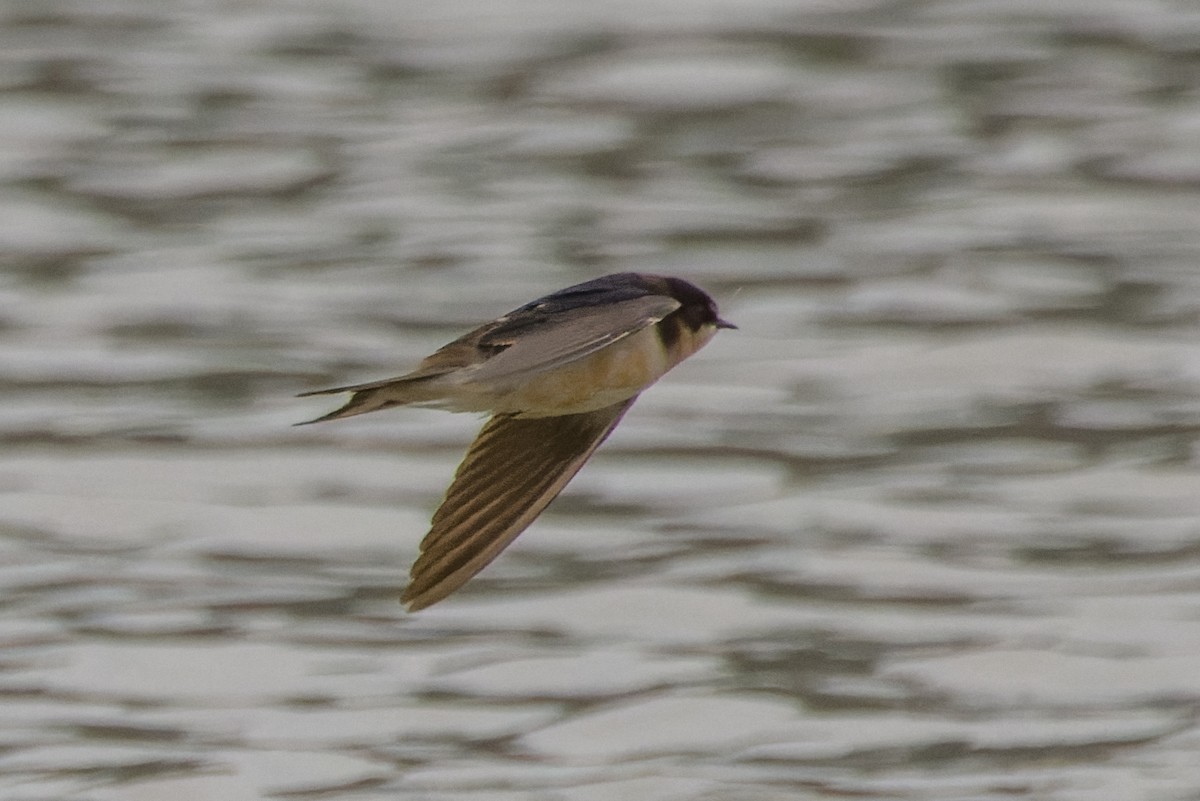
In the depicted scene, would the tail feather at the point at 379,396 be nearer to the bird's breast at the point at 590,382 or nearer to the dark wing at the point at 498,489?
the bird's breast at the point at 590,382

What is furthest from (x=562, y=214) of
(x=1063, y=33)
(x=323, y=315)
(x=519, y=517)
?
(x=519, y=517)

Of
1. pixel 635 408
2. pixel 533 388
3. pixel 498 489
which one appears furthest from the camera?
pixel 635 408

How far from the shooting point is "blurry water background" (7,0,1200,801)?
569 cm

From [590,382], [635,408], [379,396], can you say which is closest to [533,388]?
[590,382]

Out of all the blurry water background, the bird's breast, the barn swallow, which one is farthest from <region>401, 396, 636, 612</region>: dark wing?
the blurry water background

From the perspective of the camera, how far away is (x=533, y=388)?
364 centimetres

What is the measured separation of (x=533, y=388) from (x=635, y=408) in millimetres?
3786

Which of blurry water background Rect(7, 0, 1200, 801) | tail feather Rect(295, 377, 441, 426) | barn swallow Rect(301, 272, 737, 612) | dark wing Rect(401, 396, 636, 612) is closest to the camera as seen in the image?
tail feather Rect(295, 377, 441, 426)

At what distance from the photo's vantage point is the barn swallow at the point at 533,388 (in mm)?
3604

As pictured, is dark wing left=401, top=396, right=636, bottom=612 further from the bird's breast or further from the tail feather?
the tail feather

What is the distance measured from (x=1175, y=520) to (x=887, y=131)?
3.10 metres

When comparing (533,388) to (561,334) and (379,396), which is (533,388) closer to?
(561,334)

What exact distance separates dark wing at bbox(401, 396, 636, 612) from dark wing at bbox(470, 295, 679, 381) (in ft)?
0.81

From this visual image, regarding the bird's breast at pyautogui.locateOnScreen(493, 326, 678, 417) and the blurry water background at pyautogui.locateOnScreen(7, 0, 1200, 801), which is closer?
the bird's breast at pyautogui.locateOnScreen(493, 326, 678, 417)
